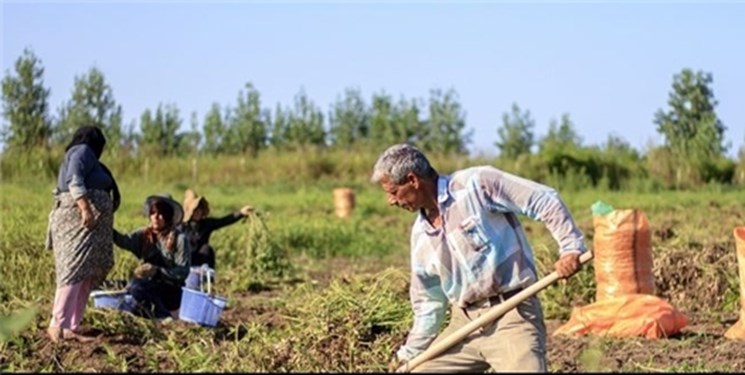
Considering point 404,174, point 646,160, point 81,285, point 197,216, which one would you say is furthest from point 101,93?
point 404,174

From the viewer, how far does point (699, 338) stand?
336 inches

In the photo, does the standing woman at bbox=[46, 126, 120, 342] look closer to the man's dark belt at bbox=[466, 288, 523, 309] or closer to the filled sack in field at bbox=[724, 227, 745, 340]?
the man's dark belt at bbox=[466, 288, 523, 309]

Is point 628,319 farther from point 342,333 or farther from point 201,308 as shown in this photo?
point 342,333

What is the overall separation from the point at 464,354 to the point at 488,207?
0.58 meters

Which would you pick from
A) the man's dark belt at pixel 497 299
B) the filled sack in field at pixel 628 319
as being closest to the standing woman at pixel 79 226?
the filled sack in field at pixel 628 319

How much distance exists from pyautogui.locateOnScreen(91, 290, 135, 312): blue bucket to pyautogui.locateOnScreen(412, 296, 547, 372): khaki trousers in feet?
14.2

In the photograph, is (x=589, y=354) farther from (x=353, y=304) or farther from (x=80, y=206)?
(x=80, y=206)

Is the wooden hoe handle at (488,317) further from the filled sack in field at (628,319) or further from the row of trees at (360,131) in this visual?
the row of trees at (360,131)

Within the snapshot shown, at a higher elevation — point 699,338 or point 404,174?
point 404,174

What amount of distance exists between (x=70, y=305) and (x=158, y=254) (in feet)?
3.92

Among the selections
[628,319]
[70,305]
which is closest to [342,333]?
[70,305]

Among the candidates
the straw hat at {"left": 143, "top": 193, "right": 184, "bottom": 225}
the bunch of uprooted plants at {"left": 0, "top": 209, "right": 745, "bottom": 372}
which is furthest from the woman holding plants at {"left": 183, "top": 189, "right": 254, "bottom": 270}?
the straw hat at {"left": 143, "top": 193, "right": 184, "bottom": 225}

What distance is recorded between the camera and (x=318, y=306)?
736 centimetres

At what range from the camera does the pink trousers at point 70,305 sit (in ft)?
26.8
